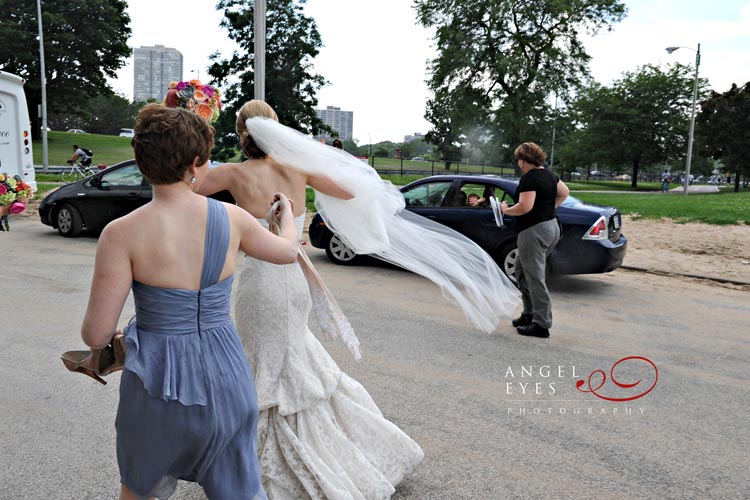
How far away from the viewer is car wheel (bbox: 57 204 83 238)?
11.8 meters

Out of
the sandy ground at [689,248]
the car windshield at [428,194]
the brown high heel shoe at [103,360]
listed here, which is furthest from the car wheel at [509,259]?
the brown high heel shoe at [103,360]

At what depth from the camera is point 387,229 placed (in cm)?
370

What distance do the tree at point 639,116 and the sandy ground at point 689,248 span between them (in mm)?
36693

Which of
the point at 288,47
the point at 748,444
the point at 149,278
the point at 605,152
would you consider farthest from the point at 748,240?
the point at 605,152

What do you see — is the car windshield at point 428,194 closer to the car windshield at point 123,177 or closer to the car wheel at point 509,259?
the car wheel at point 509,259

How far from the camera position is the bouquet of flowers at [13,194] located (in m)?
3.43

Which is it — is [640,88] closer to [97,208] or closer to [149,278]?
[97,208]

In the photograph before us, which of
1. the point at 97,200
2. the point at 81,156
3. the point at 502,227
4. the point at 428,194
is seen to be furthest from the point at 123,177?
the point at 81,156

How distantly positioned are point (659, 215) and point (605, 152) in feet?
125

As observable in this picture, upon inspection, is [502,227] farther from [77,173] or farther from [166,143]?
[77,173]

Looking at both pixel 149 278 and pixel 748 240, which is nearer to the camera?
pixel 149 278

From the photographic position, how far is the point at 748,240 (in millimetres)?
13039

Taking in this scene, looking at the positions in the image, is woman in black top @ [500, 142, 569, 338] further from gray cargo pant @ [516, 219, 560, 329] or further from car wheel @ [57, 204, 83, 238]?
car wheel @ [57, 204, 83, 238]

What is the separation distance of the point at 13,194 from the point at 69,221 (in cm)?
923
